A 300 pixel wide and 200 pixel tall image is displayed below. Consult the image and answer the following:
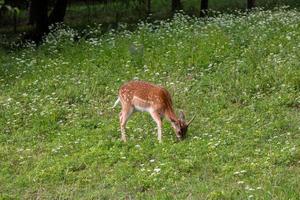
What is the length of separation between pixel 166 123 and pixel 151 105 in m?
0.94

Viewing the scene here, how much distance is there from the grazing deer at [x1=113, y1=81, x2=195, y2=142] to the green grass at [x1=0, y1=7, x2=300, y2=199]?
0.85 ft

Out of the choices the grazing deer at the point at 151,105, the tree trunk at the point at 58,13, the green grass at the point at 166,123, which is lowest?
the tree trunk at the point at 58,13

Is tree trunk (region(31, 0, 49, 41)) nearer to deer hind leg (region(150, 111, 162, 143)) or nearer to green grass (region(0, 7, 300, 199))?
green grass (region(0, 7, 300, 199))

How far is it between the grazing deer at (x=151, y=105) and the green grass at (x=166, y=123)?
0.85ft

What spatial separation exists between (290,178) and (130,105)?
12.1 feet

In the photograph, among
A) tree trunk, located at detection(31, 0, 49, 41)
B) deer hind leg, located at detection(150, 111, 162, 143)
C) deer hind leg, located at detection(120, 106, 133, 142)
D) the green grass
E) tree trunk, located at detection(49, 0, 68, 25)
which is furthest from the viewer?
tree trunk, located at detection(49, 0, 68, 25)

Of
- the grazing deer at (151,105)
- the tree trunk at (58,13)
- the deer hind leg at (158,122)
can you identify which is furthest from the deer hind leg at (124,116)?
the tree trunk at (58,13)

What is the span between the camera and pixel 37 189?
375 inches

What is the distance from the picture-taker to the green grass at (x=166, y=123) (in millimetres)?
9227

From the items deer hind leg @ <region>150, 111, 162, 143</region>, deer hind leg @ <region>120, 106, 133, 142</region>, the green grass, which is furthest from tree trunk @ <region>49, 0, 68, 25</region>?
deer hind leg @ <region>150, 111, 162, 143</region>

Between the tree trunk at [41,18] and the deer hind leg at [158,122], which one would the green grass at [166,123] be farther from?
the tree trunk at [41,18]

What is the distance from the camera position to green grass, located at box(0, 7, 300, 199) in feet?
30.3

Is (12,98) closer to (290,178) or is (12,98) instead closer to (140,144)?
(140,144)

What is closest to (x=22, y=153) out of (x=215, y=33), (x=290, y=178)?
(x=290, y=178)
